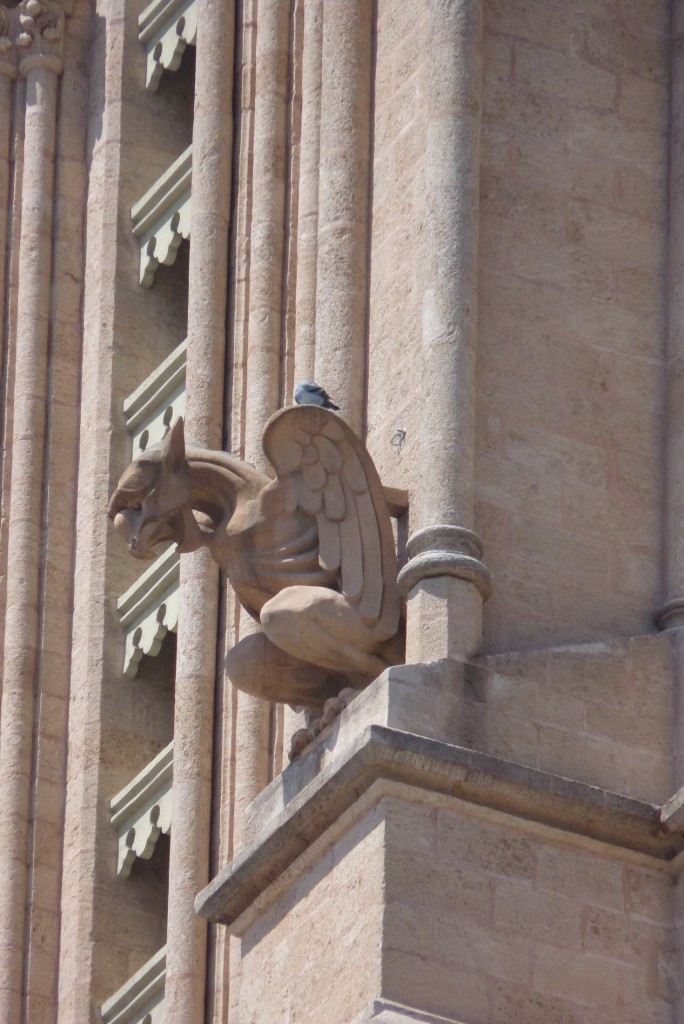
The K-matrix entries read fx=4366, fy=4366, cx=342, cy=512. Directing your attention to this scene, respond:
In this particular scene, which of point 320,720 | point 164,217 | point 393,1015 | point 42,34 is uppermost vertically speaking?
point 42,34

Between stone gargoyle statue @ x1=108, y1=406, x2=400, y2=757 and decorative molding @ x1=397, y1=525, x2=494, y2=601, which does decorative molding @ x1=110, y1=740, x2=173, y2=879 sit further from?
decorative molding @ x1=397, y1=525, x2=494, y2=601

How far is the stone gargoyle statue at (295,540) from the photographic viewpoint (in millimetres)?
15141

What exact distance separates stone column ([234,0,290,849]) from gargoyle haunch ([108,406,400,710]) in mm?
2145

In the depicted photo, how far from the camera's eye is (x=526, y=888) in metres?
14.6

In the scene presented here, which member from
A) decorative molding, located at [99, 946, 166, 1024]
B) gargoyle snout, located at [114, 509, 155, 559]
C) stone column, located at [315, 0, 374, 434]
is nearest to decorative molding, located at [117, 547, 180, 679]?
decorative molding, located at [99, 946, 166, 1024]

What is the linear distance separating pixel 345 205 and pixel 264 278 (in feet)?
6.53

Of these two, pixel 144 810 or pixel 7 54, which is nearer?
pixel 144 810

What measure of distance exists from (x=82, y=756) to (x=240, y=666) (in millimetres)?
4385

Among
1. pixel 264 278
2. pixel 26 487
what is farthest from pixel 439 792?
pixel 26 487

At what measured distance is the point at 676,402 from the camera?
1595 centimetres

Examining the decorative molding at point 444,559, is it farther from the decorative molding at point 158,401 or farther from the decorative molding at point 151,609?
the decorative molding at point 158,401

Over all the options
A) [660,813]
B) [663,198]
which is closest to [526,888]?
[660,813]

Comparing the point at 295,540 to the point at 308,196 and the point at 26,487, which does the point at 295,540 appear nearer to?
the point at 308,196

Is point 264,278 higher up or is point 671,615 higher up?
point 264,278
